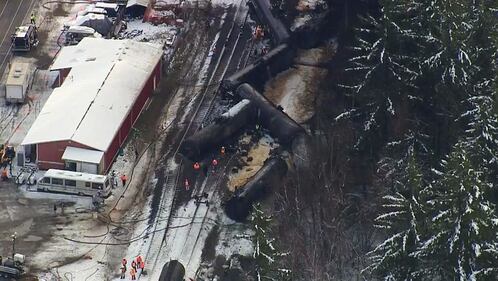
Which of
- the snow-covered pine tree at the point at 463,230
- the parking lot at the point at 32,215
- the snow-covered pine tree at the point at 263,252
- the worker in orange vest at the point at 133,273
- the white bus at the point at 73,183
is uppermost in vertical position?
the snow-covered pine tree at the point at 463,230

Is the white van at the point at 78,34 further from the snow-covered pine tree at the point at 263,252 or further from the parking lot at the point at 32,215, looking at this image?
the snow-covered pine tree at the point at 263,252

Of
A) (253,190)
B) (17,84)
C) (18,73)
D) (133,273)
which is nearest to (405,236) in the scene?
(253,190)

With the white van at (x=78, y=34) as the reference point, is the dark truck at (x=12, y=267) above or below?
below

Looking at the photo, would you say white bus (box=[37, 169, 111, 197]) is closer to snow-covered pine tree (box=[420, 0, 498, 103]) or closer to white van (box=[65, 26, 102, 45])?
white van (box=[65, 26, 102, 45])

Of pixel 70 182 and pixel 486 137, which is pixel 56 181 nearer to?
pixel 70 182

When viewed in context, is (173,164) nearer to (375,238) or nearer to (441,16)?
(375,238)

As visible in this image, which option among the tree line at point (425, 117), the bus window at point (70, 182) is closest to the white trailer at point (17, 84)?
the bus window at point (70, 182)

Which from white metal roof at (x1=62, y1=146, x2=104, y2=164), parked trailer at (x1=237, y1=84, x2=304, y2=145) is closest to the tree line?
parked trailer at (x1=237, y1=84, x2=304, y2=145)

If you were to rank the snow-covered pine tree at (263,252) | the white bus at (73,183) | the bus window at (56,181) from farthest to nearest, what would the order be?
the bus window at (56,181), the white bus at (73,183), the snow-covered pine tree at (263,252)
